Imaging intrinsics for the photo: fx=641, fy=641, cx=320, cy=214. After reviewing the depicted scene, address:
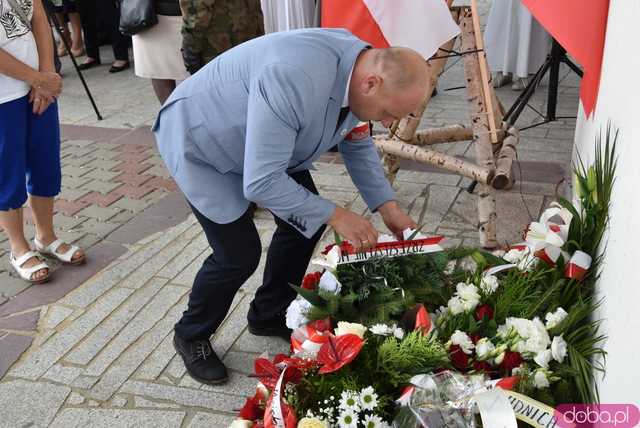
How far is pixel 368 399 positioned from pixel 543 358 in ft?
1.61

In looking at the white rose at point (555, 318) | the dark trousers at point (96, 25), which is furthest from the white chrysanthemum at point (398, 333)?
the dark trousers at point (96, 25)

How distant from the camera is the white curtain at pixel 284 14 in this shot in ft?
12.9

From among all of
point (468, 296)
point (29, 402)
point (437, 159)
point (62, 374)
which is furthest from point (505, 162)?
point (29, 402)

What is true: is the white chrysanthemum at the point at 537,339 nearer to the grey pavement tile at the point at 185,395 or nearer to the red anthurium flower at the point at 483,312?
the red anthurium flower at the point at 483,312

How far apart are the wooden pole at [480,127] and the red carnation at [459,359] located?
1721mm

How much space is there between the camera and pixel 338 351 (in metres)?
1.80

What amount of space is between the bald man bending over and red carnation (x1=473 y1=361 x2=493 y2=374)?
53 cm

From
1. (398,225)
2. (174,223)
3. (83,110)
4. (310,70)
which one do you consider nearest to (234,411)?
(398,225)

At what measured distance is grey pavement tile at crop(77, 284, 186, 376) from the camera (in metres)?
2.84

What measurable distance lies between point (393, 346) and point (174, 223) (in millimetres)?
2622

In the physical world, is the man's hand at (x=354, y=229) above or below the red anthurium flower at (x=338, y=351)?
above

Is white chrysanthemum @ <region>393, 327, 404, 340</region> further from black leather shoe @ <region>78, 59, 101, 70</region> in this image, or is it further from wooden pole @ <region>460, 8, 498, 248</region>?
black leather shoe @ <region>78, 59, 101, 70</region>

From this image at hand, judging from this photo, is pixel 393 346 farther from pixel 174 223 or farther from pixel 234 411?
pixel 174 223

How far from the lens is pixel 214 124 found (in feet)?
7.16
